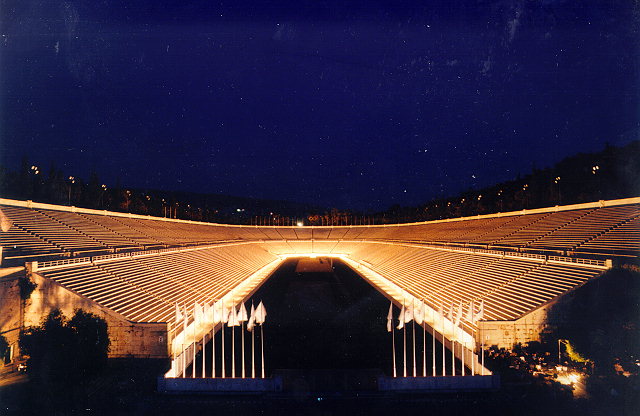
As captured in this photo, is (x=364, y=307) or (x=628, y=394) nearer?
(x=628, y=394)

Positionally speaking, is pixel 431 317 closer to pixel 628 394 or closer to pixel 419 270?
pixel 628 394

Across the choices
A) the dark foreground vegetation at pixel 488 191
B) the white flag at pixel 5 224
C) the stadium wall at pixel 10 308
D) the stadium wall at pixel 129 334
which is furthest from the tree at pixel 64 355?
the dark foreground vegetation at pixel 488 191

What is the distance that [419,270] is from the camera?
25266 mm

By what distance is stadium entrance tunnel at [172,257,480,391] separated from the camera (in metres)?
10.7

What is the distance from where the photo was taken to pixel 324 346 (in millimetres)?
13094

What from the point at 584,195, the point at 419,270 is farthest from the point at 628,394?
the point at 584,195

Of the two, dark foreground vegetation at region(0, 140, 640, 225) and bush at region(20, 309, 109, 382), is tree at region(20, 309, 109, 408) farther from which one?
dark foreground vegetation at region(0, 140, 640, 225)

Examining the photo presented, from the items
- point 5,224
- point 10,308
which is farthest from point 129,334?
point 5,224

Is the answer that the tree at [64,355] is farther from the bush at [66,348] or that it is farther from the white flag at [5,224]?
the white flag at [5,224]

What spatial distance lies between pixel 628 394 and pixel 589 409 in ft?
4.94

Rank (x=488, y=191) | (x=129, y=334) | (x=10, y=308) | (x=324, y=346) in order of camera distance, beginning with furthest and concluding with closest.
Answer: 1. (x=488, y=191)
2. (x=324, y=346)
3. (x=129, y=334)
4. (x=10, y=308)

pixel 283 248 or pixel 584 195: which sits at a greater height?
pixel 584 195

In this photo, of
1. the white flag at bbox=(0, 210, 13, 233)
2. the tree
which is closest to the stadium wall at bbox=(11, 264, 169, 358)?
the tree

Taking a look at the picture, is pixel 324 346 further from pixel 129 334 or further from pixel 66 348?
pixel 66 348
